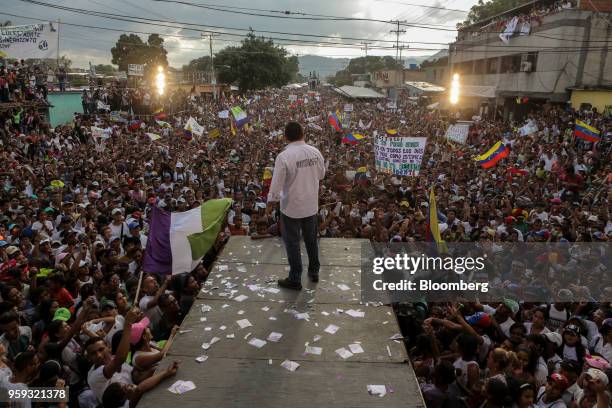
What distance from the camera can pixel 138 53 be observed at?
2552 inches

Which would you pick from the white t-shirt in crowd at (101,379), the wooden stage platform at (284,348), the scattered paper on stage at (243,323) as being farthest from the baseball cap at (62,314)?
the scattered paper on stage at (243,323)

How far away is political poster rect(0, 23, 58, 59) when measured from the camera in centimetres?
1800

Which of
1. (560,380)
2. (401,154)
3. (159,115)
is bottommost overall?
(560,380)

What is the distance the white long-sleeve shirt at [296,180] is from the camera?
4371 millimetres

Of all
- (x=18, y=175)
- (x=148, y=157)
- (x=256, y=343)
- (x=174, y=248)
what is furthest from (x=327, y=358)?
(x=148, y=157)

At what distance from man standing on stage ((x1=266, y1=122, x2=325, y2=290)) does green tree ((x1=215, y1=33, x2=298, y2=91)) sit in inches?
1964

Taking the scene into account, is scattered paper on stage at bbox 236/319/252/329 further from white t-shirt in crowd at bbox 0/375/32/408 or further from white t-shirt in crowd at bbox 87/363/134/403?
white t-shirt in crowd at bbox 0/375/32/408

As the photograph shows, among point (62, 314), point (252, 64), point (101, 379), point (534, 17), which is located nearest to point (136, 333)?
point (101, 379)

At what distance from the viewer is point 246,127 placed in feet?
73.7

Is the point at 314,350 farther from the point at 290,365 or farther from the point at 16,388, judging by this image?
the point at 16,388

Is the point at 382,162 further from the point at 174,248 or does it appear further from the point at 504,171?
the point at 174,248

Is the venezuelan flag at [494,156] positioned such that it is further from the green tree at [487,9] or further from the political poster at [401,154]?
the green tree at [487,9]

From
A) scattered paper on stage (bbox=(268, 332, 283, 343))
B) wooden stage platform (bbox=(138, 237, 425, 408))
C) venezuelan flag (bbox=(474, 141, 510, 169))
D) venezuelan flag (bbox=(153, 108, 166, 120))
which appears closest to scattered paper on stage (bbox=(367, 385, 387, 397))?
wooden stage platform (bbox=(138, 237, 425, 408))

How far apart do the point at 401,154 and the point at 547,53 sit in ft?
60.8
